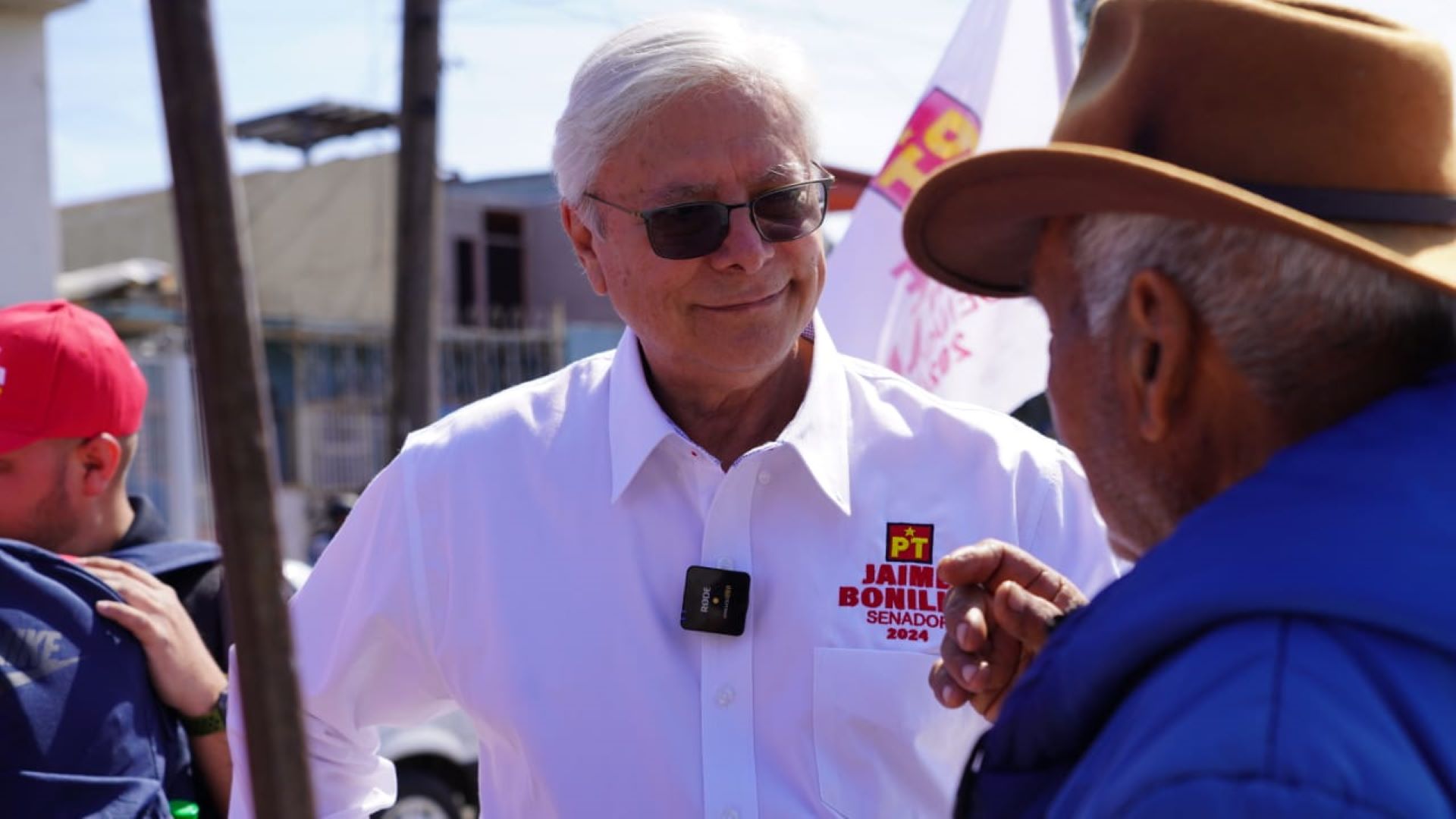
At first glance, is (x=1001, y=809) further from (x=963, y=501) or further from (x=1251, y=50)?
(x=963, y=501)

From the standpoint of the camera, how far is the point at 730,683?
2.10 metres

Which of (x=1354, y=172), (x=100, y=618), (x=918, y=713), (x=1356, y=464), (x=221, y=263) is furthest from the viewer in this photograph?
(x=100, y=618)

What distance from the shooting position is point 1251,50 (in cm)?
132

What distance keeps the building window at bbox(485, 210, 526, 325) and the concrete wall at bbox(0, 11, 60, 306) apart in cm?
1170

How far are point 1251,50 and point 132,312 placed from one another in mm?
15135

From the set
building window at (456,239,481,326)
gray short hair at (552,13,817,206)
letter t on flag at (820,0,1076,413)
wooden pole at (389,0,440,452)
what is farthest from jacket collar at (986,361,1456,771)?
building window at (456,239,481,326)

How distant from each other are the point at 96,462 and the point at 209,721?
56cm

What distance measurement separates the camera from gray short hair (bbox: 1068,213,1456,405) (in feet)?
4.07

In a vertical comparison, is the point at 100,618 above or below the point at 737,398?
below

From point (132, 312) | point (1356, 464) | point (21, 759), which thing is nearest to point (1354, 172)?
point (1356, 464)

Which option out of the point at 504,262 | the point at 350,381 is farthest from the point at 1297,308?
the point at 504,262

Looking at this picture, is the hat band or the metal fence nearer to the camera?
the hat band

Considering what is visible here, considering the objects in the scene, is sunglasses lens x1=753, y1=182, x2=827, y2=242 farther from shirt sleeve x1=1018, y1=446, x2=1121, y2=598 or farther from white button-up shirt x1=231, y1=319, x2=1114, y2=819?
shirt sleeve x1=1018, y1=446, x2=1121, y2=598

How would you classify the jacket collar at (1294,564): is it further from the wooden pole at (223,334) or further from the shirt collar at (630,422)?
the shirt collar at (630,422)
